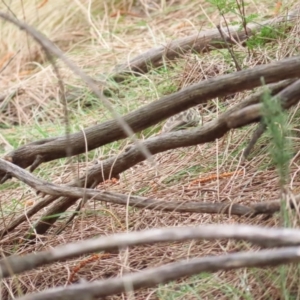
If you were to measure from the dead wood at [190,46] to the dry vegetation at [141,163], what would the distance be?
7 cm

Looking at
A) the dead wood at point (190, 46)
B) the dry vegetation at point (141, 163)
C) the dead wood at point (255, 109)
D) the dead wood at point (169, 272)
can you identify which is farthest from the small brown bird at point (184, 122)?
the dead wood at point (169, 272)

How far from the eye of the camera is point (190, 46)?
3170 mm

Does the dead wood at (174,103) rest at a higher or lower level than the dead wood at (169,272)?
higher

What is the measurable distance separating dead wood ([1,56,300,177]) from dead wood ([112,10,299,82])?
43.7 inches

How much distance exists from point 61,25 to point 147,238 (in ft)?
12.5

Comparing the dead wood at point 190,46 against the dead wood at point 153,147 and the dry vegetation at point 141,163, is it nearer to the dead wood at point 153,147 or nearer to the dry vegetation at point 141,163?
the dry vegetation at point 141,163

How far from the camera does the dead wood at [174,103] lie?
144 cm

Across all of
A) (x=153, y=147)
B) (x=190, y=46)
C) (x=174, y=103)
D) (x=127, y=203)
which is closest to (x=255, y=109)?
(x=174, y=103)

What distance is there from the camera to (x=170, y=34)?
12.8 feet

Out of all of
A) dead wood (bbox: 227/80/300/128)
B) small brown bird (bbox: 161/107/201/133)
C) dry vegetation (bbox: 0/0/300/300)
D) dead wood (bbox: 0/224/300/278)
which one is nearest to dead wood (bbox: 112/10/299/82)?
dry vegetation (bbox: 0/0/300/300)

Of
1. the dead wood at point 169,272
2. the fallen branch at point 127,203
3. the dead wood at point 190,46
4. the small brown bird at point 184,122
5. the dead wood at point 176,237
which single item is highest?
the dead wood at point 190,46

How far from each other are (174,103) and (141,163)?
0.96 m

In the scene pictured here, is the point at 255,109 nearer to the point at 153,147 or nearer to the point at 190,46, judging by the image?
the point at 153,147

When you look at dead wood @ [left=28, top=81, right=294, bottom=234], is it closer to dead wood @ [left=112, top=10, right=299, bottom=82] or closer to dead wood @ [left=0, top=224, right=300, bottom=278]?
dead wood @ [left=0, top=224, right=300, bottom=278]
